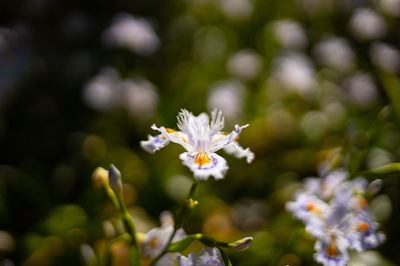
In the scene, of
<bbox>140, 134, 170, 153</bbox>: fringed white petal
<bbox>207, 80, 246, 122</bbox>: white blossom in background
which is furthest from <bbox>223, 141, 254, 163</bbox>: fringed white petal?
<bbox>207, 80, 246, 122</bbox>: white blossom in background

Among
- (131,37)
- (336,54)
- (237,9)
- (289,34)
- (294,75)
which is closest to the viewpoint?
(131,37)

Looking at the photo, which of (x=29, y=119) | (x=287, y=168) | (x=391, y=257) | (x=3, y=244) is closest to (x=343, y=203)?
(x=391, y=257)

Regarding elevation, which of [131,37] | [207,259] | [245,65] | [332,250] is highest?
[245,65]

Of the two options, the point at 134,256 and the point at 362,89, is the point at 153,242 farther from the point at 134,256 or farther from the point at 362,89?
the point at 362,89

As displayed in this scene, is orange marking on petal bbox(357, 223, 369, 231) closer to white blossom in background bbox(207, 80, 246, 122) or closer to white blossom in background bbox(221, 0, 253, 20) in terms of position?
white blossom in background bbox(207, 80, 246, 122)

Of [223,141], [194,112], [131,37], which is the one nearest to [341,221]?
[223,141]
